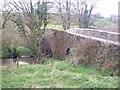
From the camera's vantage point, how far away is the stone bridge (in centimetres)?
1080

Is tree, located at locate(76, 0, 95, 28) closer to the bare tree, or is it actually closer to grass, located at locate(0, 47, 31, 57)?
the bare tree

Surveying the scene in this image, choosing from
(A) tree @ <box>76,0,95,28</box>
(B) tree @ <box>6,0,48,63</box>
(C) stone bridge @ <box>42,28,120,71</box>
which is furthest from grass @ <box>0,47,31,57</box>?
(A) tree @ <box>76,0,95,28</box>

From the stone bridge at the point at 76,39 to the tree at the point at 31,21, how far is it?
5.84ft

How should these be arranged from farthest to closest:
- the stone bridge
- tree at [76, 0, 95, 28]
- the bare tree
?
tree at [76, 0, 95, 28]
the bare tree
the stone bridge

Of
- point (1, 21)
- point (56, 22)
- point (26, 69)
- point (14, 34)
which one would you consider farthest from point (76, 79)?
point (56, 22)

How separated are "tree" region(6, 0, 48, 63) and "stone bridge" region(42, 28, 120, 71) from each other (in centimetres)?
178

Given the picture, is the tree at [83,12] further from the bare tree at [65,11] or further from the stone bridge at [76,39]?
the stone bridge at [76,39]

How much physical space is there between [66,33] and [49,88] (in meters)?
12.1

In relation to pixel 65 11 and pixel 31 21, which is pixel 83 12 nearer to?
pixel 65 11

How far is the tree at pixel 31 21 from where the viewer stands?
18141 millimetres

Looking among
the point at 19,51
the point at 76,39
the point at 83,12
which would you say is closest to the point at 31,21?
the point at 76,39

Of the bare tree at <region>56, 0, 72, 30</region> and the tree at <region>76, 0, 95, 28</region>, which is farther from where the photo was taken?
the tree at <region>76, 0, 95, 28</region>

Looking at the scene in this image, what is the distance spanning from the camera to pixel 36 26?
18.3 meters

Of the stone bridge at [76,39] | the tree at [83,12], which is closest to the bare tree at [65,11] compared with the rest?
the tree at [83,12]
